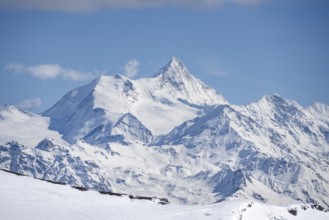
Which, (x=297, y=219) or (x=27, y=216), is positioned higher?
(x=297, y=219)

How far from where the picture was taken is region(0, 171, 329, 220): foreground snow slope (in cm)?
8594

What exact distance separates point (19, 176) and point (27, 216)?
2028cm

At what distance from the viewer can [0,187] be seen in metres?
92.7

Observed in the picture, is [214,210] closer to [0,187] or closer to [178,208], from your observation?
[178,208]

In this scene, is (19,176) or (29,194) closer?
(29,194)

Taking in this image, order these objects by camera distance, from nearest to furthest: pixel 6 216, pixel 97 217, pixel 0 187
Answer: pixel 6 216 → pixel 97 217 → pixel 0 187

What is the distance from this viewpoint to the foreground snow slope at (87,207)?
282 feet

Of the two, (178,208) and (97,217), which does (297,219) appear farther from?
(97,217)

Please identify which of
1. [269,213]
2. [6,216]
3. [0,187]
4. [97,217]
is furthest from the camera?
[269,213]

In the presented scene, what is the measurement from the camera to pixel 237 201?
10025 centimetres

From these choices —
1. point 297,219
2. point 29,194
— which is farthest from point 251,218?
point 29,194

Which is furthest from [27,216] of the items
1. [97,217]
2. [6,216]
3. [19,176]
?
[19,176]

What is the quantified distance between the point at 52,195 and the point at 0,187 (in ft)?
22.6

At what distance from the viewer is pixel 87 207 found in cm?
9225
